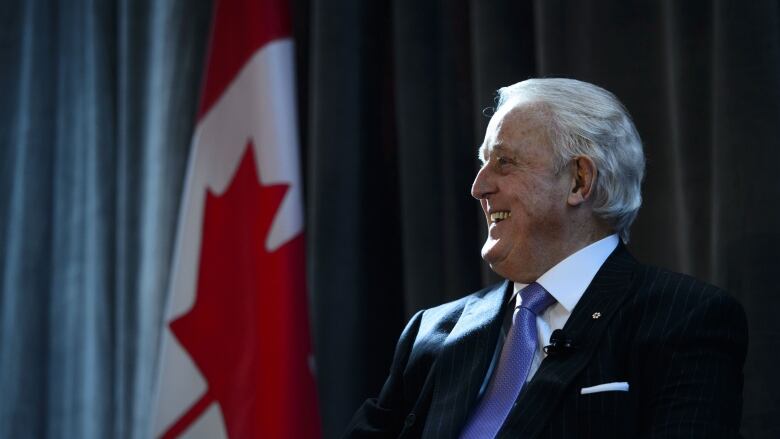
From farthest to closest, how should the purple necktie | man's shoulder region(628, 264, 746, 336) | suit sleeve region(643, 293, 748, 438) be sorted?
the purple necktie, man's shoulder region(628, 264, 746, 336), suit sleeve region(643, 293, 748, 438)

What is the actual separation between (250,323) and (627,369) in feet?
5.53

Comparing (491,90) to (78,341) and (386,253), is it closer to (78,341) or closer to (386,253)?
(386,253)

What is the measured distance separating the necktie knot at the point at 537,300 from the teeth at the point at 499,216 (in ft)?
0.51

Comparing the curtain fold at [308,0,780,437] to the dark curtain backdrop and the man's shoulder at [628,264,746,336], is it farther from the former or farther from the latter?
the man's shoulder at [628,264,746,336]

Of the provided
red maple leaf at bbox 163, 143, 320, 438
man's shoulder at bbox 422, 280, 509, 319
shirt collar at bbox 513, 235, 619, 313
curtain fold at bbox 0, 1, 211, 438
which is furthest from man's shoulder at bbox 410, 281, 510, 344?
curtain fold at bbox 0, 1, 211, 438

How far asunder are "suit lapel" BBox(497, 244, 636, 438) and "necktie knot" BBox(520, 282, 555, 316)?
105 millimetres

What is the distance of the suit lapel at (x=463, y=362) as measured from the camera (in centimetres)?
210

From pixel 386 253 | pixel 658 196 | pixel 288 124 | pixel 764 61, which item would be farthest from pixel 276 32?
pixel 764 61

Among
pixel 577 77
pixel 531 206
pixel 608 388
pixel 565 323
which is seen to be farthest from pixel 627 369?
pixel 577 77

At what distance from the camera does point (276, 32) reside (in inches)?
139

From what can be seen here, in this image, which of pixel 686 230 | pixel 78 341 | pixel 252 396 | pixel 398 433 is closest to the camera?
pixel 398 433

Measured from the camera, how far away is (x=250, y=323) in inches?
134

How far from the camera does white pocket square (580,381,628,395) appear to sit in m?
1.90

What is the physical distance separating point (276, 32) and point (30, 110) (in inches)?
45.2
